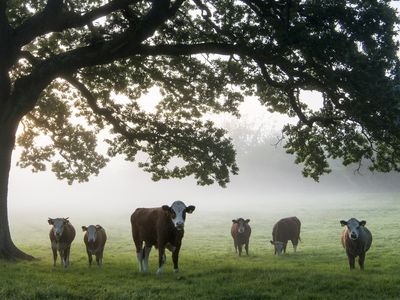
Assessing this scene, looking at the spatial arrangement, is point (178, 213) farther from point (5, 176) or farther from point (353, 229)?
point (5, 176)

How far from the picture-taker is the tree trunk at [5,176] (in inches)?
722

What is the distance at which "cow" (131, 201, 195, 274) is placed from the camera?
14727mm

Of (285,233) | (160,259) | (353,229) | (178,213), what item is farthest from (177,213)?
(285,233)

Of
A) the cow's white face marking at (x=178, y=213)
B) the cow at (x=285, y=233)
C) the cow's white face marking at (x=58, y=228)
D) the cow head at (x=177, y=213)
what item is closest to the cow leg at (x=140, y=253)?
the cow head at (x=177, y=213)

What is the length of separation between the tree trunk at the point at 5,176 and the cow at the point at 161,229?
17.4 feet

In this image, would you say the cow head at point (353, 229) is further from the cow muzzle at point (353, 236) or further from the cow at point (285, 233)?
the cow at point (285, 233)

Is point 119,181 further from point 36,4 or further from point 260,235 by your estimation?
point 36,4

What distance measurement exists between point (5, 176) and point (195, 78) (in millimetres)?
10187

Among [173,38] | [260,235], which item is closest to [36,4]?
[173,38]

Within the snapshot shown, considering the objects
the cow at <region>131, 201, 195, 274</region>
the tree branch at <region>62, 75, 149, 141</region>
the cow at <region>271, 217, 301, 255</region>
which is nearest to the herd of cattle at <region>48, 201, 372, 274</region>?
the cow at <region>131, 201, 195, 274</region>

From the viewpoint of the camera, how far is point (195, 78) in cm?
2359

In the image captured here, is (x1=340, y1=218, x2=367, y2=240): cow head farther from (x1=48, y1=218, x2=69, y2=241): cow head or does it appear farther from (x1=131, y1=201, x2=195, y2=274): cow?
(x1=48, y1=218, x2=69, y2=241): cow head

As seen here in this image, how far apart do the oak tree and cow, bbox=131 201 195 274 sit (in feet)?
15.1

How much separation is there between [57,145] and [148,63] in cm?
696
